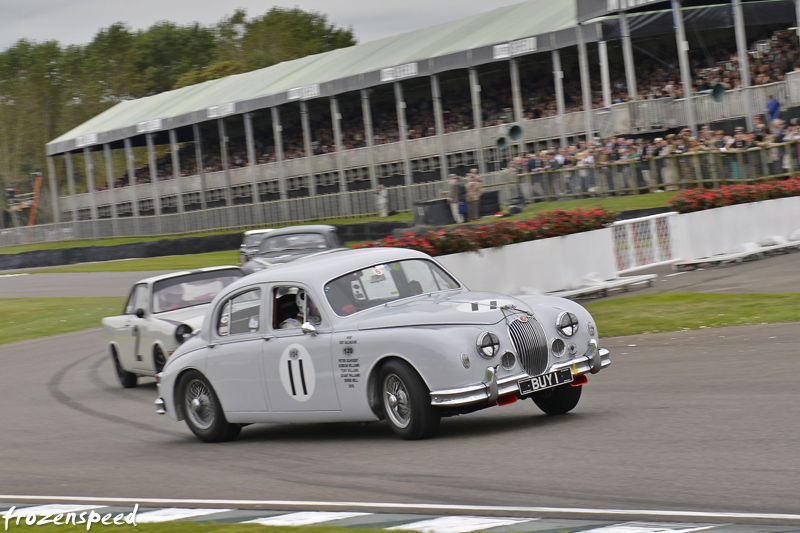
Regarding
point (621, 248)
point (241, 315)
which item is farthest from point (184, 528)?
point (621, 248)

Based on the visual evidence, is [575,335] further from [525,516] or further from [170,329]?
[170,329]

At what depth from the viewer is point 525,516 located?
5469 millimetres

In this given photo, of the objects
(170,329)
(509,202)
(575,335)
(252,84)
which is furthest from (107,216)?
(575,335)

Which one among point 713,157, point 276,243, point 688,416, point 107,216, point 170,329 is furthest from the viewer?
point 107,216

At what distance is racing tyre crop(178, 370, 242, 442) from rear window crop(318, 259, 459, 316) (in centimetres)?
171

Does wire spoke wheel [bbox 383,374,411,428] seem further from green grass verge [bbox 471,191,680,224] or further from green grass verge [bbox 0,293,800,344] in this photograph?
green grass verge [bbox 471,191,680,224]

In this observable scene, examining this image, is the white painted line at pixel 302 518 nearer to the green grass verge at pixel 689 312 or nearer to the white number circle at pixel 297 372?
the white number circle at pixel 297 372

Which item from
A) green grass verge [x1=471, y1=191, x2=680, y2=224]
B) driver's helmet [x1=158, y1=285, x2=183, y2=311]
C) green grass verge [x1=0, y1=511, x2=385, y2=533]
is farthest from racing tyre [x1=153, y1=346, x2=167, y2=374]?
green grass verge [x1=471, y1=191, x2=680, y2=224]

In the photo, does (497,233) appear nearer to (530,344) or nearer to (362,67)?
(530,344)

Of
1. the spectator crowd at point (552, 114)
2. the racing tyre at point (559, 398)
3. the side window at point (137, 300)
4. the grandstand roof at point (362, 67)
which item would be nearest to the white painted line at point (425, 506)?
the racing tyre at point (559, 398)

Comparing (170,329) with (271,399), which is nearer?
(271,399)

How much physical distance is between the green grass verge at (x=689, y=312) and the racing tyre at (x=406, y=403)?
21.4ft

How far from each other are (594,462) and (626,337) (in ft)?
23.7

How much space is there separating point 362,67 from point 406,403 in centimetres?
4718
